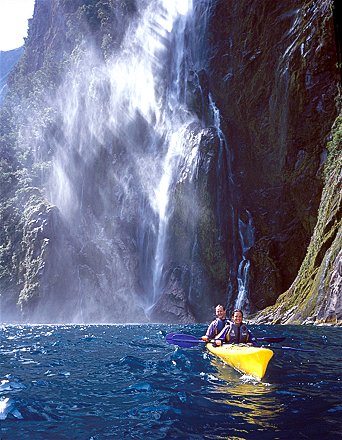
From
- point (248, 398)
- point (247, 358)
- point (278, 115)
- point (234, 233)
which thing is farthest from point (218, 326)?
point (278, 115)

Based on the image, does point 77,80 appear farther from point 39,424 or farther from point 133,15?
point 39,424

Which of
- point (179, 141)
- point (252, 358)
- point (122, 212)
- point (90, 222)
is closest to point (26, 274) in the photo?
point (90, 222)

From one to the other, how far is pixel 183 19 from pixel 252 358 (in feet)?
157

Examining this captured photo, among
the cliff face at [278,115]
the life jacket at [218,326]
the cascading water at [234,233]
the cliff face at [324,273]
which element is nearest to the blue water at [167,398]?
the life jacket at [218,326]

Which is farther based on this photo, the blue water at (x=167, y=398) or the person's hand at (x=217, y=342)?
the person's hand at (x=217, y=342)

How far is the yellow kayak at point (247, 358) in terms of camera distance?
10844mm

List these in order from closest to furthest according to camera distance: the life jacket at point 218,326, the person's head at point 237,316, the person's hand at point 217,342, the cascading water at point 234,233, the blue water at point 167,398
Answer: the blue water at point 167,398
the person's head at point 237,316
the person's hand at point 217,342
the life jacket at point 218,326
the cascading water at point 234,233

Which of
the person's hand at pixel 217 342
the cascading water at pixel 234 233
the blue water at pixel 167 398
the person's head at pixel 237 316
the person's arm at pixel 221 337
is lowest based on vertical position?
the blue water at pixel 167 398

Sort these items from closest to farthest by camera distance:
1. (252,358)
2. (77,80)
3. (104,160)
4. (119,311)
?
(252,358)
(119,311)
(104,160)
(77,80)

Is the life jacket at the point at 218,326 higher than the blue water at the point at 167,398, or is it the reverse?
the life jacket at the point at 218,326

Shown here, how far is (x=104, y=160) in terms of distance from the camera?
57344 mm

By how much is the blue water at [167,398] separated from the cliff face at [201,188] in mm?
14579

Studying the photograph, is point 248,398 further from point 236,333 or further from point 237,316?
point 236,333

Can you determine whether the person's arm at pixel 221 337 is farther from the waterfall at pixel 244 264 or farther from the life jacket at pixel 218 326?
the waterfall at pixel 244 264
